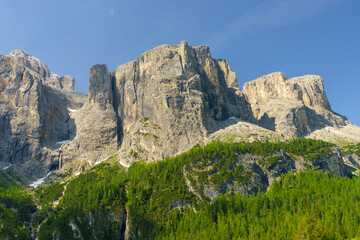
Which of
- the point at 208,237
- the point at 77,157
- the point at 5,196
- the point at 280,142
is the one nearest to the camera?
the point at 208,237

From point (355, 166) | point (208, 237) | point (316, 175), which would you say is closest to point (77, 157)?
point (208, 237)

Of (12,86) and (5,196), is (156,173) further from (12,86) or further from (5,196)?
(12,86)

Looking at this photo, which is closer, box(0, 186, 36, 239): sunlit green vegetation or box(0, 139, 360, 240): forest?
box(0, 139, 360, 240): forest

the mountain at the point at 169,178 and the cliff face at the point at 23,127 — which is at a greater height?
the cliff face at the point at 23,127

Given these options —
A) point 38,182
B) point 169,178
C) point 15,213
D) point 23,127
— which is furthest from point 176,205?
point 23,127

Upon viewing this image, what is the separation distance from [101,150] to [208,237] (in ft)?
361

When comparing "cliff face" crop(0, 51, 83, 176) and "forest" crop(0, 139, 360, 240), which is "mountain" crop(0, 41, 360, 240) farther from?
"cliff face" crop(0, 51, 83, 176)

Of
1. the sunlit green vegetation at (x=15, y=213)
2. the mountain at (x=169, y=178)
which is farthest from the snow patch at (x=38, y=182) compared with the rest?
the sunlit green vegetation at (x=15, y=213)

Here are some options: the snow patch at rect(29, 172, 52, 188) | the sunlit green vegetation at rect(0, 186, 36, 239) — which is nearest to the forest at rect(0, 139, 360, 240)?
the sunlit green vegetation at rect(0, 186, 36, 239)

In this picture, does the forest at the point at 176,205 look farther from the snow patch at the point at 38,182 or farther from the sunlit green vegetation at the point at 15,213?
the snow patch at the point at 38,182

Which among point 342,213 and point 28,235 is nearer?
point 342,213

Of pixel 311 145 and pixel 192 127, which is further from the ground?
pixel 192 127

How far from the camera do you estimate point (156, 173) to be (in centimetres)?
14712

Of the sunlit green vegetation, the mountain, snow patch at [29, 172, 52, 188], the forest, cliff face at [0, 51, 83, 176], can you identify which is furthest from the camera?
cliff face at [0, 51, 83, 176]
